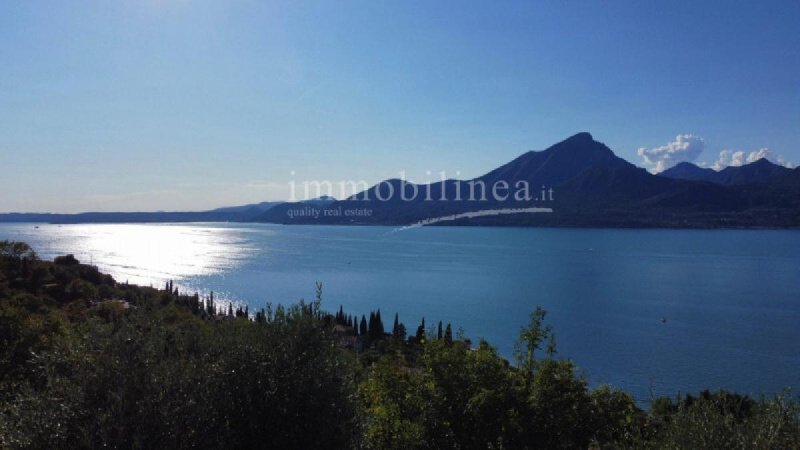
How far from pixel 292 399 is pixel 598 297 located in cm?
11366

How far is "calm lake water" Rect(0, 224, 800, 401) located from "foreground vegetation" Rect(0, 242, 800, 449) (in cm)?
3825

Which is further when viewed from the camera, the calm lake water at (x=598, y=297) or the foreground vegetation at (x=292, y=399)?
the calm lake water at (x=598, y=297)

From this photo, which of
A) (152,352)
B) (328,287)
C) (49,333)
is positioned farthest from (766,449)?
(328,287)

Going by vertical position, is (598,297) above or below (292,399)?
below

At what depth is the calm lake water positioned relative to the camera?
65.5 metres

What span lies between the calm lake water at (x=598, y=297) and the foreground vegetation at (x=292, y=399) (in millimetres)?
38247

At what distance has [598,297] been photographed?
375ft

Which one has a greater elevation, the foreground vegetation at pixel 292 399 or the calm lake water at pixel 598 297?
the foreground vegetation at pixel 292 399

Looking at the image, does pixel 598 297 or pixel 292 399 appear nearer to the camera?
pixel 292 399

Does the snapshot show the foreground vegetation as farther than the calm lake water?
No

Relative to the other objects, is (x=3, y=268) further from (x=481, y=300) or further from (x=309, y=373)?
(x=481, y=300)

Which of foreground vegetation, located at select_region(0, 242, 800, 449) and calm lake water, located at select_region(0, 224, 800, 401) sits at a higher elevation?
foreground vegetation, located at select_region(0, 242, 800, 449)

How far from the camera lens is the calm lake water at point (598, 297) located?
65500mm

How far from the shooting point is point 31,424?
890 centimetres
